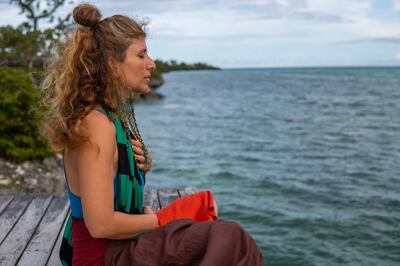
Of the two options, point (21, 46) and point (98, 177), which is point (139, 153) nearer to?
point (98, 177)

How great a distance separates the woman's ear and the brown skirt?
29.9 inches

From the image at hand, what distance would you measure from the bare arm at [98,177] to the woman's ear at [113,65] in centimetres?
25

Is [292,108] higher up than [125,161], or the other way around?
[125,161]

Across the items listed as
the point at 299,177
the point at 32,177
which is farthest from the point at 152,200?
the point at 299,177

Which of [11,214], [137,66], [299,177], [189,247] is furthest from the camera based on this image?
[299,177]

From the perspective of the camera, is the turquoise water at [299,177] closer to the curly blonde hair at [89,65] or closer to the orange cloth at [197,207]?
the orange cloth at [197,207]

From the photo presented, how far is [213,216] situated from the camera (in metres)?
3.06

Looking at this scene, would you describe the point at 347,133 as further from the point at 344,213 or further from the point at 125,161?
the point at 125,161

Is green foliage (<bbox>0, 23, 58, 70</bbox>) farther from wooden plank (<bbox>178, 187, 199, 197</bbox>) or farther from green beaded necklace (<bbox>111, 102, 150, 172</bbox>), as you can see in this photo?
green beaded necklace (<bbox>111, 102, 150, 172</bbox>)

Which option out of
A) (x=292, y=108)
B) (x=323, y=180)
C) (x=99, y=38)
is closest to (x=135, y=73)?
(x=99, y=38)

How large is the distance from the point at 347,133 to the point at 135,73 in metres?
19.5

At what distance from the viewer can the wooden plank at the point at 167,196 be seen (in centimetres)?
565

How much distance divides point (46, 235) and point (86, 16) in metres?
2.59

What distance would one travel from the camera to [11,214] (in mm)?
5320
